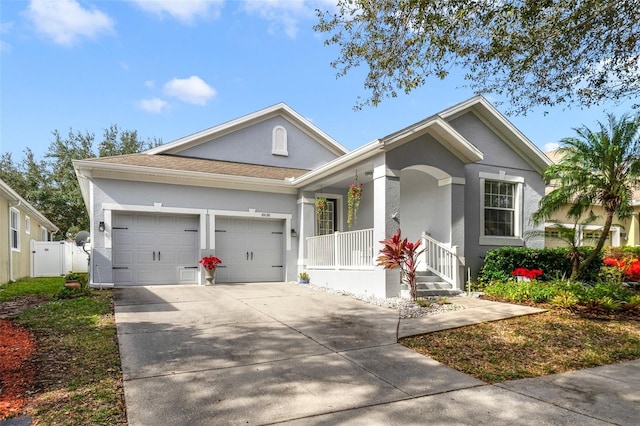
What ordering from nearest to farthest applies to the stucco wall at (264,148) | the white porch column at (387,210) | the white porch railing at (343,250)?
the white porch column at (387,210) → the white porch railing at (343,250) → the stucco wall at (264,148)

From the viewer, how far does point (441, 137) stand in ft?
33.3

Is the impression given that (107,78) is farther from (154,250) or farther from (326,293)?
(326,293)

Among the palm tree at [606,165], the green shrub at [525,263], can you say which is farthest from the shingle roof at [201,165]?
the palm tree at [606,165]

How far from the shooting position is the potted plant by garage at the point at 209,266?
38.2ft

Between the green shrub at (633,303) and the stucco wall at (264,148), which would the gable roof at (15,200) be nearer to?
the stucco wall at (264,148)

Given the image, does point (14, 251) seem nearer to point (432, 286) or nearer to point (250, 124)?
point (250, 124)

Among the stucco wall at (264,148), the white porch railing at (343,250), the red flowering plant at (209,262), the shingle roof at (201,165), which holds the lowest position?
the red flowering plant at (209,262)

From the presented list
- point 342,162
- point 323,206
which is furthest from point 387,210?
point 323,206

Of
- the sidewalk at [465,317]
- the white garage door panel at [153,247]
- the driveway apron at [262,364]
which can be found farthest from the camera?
the white garage door panel at [153,247]

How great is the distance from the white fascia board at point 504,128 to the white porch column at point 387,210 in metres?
3.49

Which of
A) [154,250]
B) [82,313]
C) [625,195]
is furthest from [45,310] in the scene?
[625,195]

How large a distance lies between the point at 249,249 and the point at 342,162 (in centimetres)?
444

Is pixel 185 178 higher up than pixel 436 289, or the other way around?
pixel 185 178

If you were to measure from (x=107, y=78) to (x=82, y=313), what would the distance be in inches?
468
